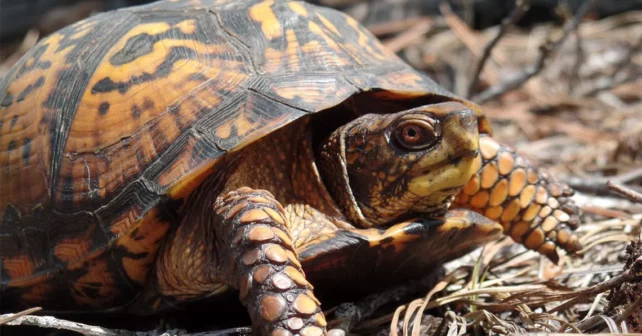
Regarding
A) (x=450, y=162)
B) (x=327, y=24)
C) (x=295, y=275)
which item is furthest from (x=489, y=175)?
(x=295, y=275)

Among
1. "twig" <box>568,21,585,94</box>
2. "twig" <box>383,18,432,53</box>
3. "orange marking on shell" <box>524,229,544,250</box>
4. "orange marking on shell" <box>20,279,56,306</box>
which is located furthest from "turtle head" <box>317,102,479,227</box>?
"twig" <box>383,18,432,53</box>

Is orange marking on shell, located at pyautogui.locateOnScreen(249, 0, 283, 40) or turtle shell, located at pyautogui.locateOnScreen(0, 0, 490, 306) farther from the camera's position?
orange marking on shell, located at pyautogui.locateOnScreen(249, 0, 283, 40)

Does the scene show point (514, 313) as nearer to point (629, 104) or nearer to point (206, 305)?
point (206, 305)

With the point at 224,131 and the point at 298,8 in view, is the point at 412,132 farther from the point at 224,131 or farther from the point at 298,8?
the point at 298,8

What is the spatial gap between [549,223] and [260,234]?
1155mm

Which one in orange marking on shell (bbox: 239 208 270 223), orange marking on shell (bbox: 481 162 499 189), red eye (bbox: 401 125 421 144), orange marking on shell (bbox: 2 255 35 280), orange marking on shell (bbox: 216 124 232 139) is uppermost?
orange marking on shell (bbox: 216 124 232 139)

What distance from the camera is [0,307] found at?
7.34ft

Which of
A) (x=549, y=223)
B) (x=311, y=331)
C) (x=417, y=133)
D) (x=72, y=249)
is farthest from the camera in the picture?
(x=549, y=223)

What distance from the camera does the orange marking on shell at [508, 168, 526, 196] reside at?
2141 mm

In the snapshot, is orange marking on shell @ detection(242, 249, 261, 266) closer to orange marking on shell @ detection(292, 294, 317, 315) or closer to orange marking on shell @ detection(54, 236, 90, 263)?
orange marking on shell @ detection(292, 294, 317, 315)

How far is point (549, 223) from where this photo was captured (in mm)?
2201

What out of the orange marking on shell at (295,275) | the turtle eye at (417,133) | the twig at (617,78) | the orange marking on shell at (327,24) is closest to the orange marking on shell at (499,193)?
the turtle eye at (417,133)

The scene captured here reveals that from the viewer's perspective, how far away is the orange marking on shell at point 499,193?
83.9 inches

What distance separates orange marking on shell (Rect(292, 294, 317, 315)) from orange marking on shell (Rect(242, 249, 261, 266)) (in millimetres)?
146
